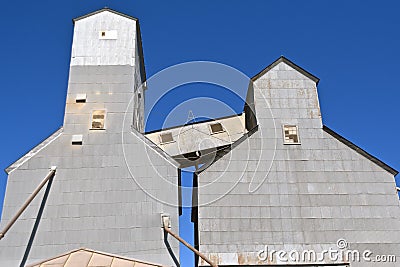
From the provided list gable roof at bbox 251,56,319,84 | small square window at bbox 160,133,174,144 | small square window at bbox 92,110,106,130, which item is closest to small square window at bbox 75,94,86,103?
small square window at bbox 92,110,106,130

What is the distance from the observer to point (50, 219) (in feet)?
59.3

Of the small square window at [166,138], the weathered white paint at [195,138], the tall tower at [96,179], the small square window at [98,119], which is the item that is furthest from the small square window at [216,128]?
the small square window at [98,119]

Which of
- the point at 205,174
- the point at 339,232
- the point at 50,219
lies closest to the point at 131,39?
the point at 205,174

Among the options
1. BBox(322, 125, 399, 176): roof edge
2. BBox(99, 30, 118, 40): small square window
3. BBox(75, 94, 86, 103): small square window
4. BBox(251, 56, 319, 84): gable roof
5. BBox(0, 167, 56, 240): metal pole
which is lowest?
BBox(0, 167, 56, 240): metal pole

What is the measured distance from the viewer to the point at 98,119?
20.4 meters

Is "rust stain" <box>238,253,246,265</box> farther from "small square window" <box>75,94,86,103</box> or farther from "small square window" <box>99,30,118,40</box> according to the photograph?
"small square window" <box>99,30,118,40</box>

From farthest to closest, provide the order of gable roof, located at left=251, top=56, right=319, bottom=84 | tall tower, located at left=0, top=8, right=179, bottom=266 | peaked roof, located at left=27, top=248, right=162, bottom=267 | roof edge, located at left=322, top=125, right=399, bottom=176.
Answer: gable roof, located at left=251, top=56, right=319, bottom=84 < roof edge, located at left=322, top=125, right=399, bottom=176 < tall tower, located at left=0, top=8, right=179, bottom=266 < peaked roof, located at left=27, top=248, right=162, bottom=267


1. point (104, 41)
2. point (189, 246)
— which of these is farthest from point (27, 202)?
point (104, 41)

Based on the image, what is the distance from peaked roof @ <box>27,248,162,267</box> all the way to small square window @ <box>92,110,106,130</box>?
5592 mm

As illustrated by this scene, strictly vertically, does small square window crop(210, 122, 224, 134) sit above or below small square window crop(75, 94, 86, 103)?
below

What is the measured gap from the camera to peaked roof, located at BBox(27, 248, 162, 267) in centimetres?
1658

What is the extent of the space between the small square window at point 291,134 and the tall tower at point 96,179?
533 centimetres

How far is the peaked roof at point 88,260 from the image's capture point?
1658 cm

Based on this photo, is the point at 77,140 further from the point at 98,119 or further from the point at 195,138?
the point at 195,138
